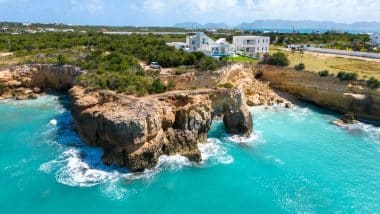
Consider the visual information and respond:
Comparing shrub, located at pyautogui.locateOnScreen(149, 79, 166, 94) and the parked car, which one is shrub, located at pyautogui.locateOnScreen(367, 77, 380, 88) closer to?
shrub, located at pyautogui.locateOnScreen(149, 79, 166, 94)

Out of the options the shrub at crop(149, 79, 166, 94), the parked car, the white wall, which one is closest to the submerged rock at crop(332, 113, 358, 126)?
the shrub at crop(149, 79, 166, 94)

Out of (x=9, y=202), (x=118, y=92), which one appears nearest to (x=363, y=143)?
(x=118, y=92)

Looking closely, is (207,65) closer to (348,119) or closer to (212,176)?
(348,119)

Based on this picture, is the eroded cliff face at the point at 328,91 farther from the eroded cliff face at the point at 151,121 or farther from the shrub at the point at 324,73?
the eroded cliff face at the point at 151,121

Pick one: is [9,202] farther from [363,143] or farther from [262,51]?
[262,51]

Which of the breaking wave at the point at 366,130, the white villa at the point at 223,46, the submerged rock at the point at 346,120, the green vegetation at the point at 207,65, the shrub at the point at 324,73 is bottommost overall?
the breaking wave at the point at 366,130

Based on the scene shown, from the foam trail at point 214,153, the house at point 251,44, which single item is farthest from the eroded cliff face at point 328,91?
the foam trail at point 214,153
